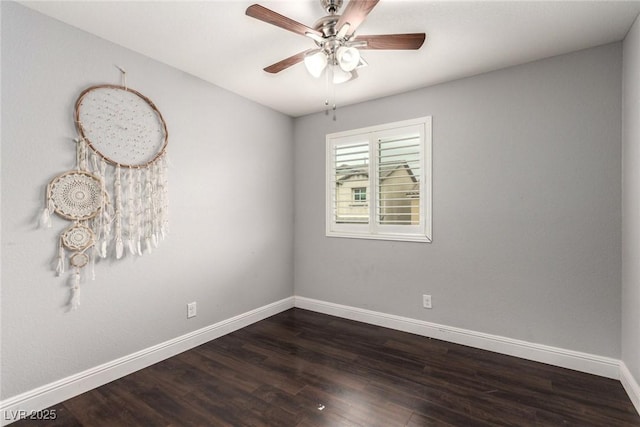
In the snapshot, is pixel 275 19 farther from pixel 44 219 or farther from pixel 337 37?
pixel 44 219

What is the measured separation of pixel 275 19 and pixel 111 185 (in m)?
1.60

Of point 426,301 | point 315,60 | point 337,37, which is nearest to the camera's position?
point 337,37

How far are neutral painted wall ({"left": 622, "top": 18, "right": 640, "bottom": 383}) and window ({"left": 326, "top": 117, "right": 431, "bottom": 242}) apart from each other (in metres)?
1.32

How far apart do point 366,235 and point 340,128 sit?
1251 mm

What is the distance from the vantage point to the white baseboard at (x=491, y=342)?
2219 millimetres

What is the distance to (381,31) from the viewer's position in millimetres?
2010

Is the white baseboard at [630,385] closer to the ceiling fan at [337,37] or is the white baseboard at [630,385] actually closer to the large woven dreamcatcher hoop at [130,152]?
the ceiling fan at [337,37]

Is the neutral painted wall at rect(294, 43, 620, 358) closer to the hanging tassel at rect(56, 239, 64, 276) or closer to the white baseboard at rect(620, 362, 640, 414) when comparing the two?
the white baseboard at rect(620, 362, 640, 414)

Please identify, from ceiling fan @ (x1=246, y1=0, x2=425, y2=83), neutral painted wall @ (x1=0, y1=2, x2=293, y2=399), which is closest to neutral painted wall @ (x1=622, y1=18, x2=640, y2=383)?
ceiling fan @ (x1=246, y1=0, x2=425, y2=83)

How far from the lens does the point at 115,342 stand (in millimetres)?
2186

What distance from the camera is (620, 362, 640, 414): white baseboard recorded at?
6.00ft

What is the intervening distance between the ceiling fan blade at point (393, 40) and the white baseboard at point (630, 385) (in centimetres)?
243

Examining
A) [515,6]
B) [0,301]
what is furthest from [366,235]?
[0,301]

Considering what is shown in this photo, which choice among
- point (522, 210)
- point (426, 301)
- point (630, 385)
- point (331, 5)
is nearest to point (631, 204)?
point (522, 210)
